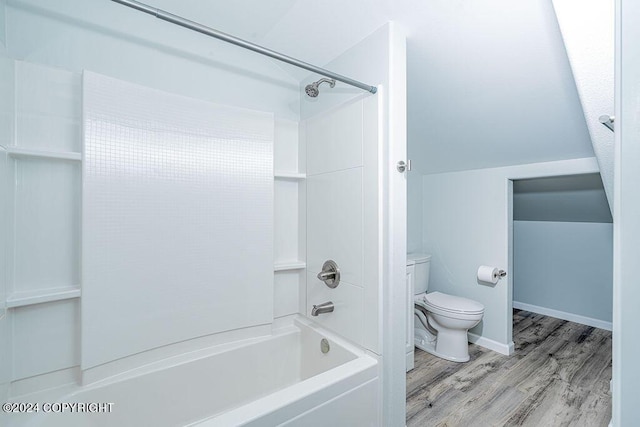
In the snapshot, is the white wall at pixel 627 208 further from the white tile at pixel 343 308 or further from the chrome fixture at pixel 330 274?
the chrome fixture at pixel 330 274

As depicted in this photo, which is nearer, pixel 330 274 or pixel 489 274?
pixel 330 274

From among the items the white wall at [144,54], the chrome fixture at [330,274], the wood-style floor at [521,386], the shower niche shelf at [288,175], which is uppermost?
the white wall at [144,54]

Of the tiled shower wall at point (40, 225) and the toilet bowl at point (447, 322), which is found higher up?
the tiled shower wall at point (40, 225)

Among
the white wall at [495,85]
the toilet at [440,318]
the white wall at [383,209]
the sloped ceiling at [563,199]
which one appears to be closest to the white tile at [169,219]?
the white wall at [383,209]

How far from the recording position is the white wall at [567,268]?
3025 millimetres

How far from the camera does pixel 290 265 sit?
1.91 metres

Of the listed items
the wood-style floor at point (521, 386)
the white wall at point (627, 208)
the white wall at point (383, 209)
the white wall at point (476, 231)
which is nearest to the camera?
the white wall at point (627, 208)

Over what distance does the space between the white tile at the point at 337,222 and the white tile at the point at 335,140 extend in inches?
2.3

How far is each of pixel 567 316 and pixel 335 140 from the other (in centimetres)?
359

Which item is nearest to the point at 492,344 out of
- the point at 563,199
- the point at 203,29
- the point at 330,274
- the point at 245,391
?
the point at 563,199

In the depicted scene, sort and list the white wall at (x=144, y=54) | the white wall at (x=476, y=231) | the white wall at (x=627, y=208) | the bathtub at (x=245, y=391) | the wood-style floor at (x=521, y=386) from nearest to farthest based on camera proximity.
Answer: the white wall at (x=627, y=208), the bathtub at (x=245, y=391), the white wall at (x=144, y=54), the wood-style floor at (x=521, y=386), the white wall at (x=476, y=231)

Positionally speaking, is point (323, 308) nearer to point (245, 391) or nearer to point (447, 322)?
point (245, 391)

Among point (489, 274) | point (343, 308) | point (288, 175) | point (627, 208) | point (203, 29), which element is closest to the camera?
point (627, 208)

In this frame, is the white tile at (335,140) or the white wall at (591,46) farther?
the white tile at (335,140)
